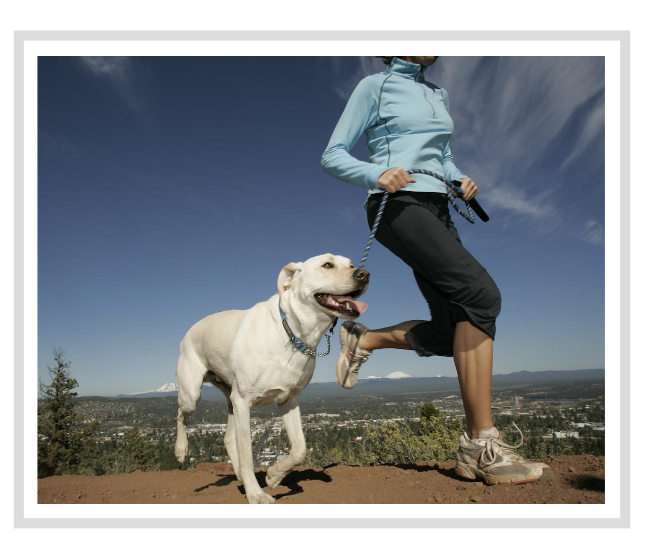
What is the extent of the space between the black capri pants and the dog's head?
348mm

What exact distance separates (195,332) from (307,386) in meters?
1.45

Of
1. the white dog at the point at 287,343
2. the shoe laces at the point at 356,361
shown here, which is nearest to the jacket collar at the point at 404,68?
Result: the white dog at the point at 287,343

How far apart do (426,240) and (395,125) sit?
3.03 ft

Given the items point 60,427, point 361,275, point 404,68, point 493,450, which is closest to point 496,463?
point 493,450

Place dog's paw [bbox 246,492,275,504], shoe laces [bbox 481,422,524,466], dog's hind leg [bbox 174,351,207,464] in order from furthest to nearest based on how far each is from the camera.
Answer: dog's hind leg [bbox 174,351,207,464], dog's paw [bbox 246,492,275,504], shoe laces [bbox 481,422,524,466]

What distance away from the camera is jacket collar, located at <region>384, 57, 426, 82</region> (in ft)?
9.89

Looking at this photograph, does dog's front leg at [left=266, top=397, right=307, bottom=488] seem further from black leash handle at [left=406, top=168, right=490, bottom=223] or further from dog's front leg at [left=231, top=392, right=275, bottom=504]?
black leash handle at [left=406, top=168, right=490, bottom=223]

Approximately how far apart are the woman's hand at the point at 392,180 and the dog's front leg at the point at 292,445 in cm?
171

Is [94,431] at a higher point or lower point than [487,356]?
lower

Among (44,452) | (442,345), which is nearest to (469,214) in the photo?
(442,345)

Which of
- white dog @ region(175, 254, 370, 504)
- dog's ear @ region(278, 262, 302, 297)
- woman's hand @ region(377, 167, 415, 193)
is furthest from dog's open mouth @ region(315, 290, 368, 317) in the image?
woman's hand @ region(377, 167, 415, 193)

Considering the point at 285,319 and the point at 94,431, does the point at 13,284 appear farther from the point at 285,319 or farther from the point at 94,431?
the point at 94,431

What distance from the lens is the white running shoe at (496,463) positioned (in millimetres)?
2494

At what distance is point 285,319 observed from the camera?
9.45 feet
